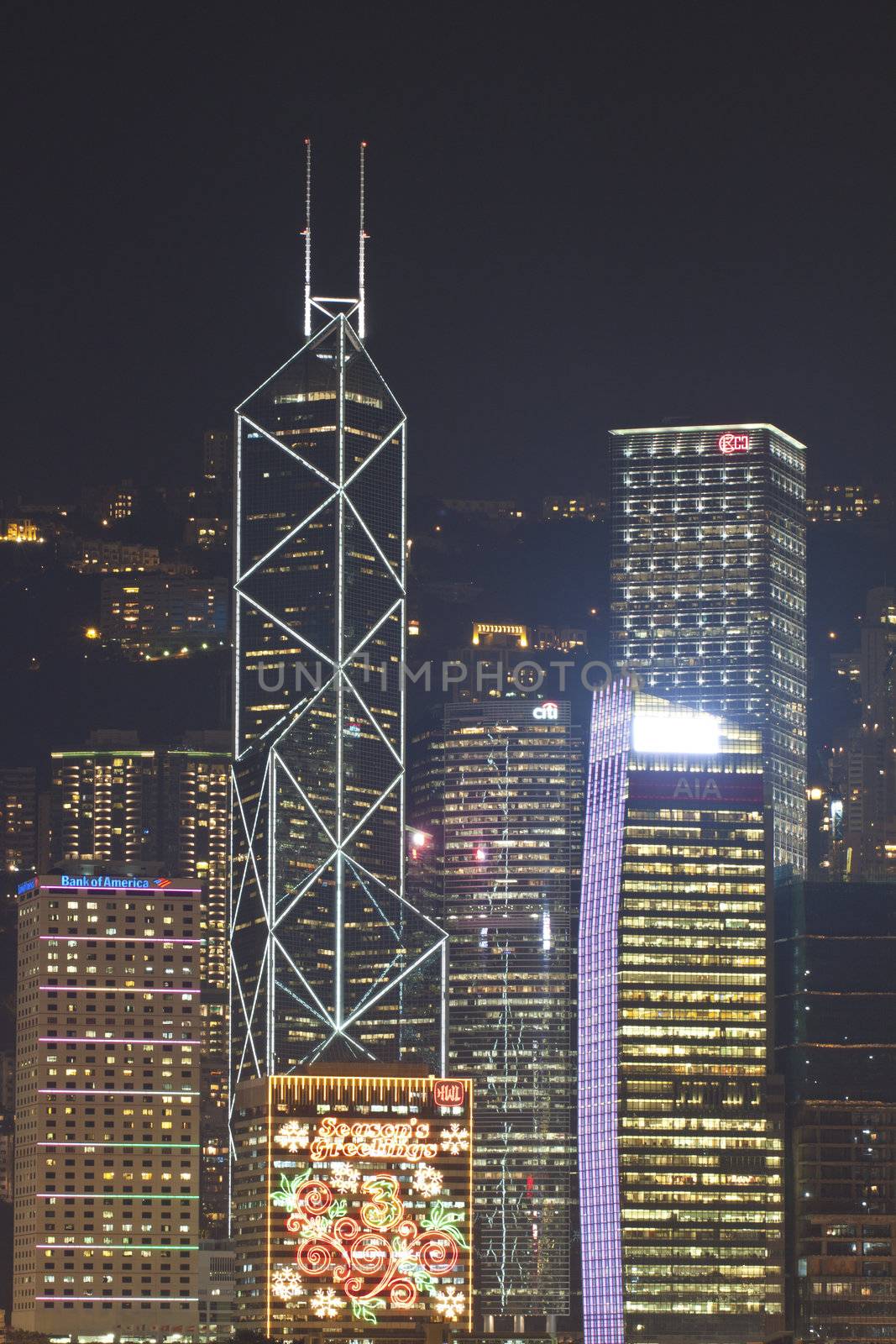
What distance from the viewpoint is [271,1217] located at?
193 meters

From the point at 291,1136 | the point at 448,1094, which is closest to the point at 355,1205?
the point at 291,1136

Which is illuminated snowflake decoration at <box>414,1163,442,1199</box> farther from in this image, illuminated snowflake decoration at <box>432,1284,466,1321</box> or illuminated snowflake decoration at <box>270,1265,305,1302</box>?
illuminated snowflake decoration at <box>270,1265,305,1302</box>

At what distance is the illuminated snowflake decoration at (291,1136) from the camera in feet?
640

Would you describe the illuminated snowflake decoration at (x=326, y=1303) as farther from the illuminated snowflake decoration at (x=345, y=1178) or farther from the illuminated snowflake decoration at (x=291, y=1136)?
the illuminated snowflake decoration at (x=291, y=1136)

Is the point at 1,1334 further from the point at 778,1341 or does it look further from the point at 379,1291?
the point at 778,1341

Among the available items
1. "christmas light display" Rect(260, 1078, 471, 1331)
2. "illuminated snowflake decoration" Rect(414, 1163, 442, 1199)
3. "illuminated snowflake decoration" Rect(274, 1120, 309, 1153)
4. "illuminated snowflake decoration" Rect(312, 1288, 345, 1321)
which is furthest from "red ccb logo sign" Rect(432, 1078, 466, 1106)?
"illuminated snowflake decoration" Rect(312, 1288, 345, 1321)

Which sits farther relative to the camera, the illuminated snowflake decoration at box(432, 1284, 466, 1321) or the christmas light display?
the illuminated snowflake decoration at box(432, 1284, 466, 1321)

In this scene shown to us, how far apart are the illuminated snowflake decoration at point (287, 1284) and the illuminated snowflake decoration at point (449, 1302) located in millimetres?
8463

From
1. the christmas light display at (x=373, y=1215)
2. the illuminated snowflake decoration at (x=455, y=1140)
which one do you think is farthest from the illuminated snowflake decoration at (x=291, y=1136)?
the illuminated snowflake decoration at (x=455, y=1140)

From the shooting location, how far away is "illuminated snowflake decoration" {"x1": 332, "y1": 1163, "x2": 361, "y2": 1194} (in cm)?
19421

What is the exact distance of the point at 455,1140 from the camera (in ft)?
650

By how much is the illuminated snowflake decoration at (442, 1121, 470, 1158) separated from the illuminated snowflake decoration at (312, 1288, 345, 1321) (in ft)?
38.9

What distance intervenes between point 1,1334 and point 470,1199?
Result: 2853cm

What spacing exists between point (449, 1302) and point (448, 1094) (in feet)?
41.4
